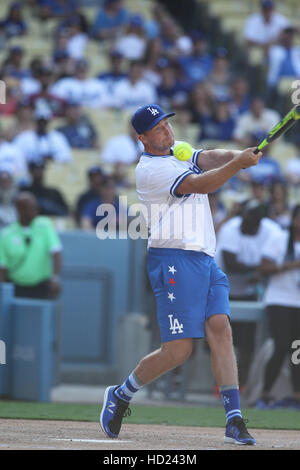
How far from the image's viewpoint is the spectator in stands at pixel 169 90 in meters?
16.3

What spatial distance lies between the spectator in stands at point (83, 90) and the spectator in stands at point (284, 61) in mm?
3108

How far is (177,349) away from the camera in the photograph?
6.57m

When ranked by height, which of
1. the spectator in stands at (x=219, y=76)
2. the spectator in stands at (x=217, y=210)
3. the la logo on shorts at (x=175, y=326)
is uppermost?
the spectator in stands at (x=219, y=76)

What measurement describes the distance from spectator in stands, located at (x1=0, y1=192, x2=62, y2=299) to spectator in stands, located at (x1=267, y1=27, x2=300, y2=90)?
7.02 m

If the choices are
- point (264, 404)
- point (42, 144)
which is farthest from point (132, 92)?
point (264, 404)

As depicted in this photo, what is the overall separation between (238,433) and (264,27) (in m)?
12.9

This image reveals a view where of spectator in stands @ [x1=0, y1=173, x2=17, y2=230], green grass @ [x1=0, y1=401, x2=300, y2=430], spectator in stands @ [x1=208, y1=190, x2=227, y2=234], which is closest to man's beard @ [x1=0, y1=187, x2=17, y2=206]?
spectator in stands @ [x1=0, y1=173, x2=17, y2=230]

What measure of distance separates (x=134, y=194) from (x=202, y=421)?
5412 mm

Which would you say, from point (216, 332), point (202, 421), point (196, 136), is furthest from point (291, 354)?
point (196, 136)

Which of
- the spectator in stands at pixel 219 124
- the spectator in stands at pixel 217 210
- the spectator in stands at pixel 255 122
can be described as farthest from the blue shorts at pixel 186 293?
the spectator in stands at pixel 219 124

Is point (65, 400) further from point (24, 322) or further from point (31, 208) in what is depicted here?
point (31, 208)

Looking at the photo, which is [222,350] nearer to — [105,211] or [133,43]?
[105,211]

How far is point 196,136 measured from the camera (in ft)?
51.4

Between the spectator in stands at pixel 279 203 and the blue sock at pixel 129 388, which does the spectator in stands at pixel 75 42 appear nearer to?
the spectator in stands at pixel 279 203
